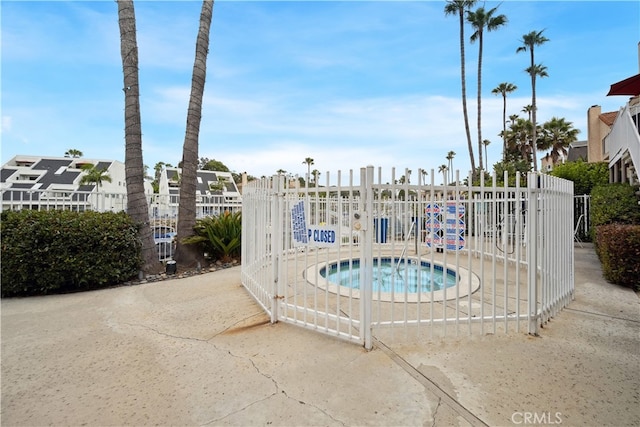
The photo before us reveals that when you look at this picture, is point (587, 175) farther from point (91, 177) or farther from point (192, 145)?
point (91, 177)

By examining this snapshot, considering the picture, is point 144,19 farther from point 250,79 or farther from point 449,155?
point 449,155

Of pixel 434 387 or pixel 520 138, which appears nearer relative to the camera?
pixel 434 387

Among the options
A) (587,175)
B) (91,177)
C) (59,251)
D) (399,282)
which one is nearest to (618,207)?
(587,175)

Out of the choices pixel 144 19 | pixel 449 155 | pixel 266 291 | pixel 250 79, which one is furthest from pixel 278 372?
pixel 449 155

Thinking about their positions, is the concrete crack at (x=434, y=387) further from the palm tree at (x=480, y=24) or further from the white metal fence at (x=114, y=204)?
the palm tree at (x=480, y=24)

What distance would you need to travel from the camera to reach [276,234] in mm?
3896

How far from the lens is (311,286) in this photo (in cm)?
570

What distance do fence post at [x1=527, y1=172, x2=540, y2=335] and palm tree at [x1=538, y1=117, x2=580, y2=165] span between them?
1302 inches

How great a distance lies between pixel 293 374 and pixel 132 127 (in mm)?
6574

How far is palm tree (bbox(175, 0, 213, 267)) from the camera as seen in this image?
7.24 metres

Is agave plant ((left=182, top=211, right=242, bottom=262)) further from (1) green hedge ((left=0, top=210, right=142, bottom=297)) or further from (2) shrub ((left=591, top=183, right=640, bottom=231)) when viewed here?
(2) shrub ((left=591, top=183, right=640, bottom=231))

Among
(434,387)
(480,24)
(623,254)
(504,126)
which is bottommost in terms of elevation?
(434,387)

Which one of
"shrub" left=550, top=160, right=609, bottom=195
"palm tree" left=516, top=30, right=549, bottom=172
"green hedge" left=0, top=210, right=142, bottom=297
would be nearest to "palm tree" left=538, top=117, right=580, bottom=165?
"palm tree" left=516, top=30, right=549, bottom=172

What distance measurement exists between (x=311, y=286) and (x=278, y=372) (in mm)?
2973
